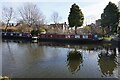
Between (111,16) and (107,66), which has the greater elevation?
(111,16)

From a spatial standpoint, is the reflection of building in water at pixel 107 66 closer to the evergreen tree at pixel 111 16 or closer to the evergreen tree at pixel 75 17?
the evergreen tree at pixel 111 16

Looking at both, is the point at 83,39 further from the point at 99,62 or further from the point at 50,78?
the point at 50,78

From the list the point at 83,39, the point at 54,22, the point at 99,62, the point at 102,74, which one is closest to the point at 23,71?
the point at 102,74

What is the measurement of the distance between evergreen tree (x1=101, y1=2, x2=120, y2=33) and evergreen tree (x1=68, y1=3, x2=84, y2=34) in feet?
12.8

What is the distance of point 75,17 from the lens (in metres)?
32.2

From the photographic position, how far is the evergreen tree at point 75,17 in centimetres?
3219

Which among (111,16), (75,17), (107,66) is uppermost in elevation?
(75,17)

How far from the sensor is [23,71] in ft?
36.7

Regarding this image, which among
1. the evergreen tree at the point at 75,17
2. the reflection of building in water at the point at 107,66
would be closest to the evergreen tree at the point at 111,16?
the evergreen tree at the point at 75,17

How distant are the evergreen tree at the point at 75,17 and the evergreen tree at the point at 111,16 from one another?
3.90 meters

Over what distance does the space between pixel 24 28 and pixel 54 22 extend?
13.8 meters

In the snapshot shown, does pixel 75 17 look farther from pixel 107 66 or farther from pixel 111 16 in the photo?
pixel 107 66

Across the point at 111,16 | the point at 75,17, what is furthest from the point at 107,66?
the point at 75,17

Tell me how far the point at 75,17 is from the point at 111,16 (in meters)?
5.58
